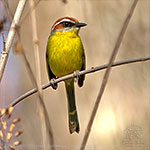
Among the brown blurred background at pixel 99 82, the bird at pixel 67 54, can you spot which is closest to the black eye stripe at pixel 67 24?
the bird at pixel 67 54

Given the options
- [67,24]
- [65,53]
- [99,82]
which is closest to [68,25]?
[67,24]

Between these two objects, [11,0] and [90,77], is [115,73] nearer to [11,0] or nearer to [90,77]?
[90,77]

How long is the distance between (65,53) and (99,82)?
112cm

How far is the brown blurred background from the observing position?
3814 mm

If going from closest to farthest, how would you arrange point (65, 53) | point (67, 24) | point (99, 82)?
point (65, 53), point (67, 24), point (99, 82)

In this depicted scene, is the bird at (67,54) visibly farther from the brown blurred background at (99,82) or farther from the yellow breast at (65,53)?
the brown blurred background at (99,82)

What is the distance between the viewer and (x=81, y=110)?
4438 millimetres

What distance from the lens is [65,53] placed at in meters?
3.42

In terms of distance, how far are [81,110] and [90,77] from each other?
0.50 m

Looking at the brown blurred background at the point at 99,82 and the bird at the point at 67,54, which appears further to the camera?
the brown blurred background at the point at 99,82

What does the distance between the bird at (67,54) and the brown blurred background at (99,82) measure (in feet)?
1.77

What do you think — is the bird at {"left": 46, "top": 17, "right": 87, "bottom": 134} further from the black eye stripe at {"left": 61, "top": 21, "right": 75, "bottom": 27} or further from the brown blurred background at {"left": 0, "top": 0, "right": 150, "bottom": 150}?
the brown blurred background at {"left": 0, "top": 0, "right": 150, "bottom": 150}

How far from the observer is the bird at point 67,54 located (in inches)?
135

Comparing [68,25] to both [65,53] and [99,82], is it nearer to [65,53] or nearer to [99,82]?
[65,53]
